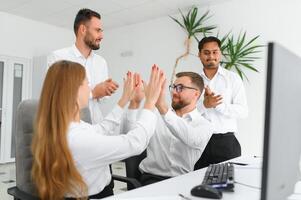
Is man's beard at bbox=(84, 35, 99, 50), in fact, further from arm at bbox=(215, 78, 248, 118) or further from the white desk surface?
the white desk surface

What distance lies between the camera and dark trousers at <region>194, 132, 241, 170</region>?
2334 mm

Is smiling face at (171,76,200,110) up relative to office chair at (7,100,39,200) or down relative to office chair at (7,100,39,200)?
up

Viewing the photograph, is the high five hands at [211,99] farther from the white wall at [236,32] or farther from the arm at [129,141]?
the white wall at [236,32]

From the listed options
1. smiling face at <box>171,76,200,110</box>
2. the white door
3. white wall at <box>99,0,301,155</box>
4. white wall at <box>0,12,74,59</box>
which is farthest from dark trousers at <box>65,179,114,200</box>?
white wall at <box>0,12,74,59</box>

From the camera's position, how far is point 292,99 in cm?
73

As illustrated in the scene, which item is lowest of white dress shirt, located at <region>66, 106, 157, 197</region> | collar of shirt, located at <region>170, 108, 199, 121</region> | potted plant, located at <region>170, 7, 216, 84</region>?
white dress shirt, located at <region>66, 106, 157, 197</region>

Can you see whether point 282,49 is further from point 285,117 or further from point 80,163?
point 80,163

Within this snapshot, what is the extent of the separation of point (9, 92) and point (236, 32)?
4.26 metres

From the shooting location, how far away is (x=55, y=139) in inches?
44.1

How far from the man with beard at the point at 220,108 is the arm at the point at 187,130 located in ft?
1.18

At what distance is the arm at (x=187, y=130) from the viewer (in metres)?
1.65

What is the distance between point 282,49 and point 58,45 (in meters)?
6.23

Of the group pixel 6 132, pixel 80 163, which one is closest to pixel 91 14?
pixel 80 163

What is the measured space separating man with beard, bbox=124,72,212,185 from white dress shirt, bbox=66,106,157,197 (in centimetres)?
38
